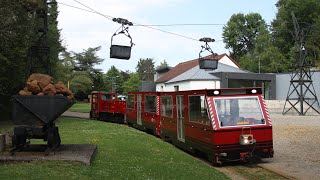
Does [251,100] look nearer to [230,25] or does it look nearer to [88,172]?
[88,172]

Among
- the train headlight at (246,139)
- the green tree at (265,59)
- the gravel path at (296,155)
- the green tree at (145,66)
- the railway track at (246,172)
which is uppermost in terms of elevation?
the green tree at (145,66)

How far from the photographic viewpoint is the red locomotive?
1441 inches

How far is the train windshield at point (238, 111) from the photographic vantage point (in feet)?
46.7

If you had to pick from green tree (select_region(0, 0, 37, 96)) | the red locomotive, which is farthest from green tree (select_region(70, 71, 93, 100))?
green tree (select_region(0, 0, 37, 96))

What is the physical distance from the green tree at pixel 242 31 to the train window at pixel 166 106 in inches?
3290

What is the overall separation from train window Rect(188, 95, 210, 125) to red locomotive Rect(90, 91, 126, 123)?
64.9ft

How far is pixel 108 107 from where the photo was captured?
3859 cm

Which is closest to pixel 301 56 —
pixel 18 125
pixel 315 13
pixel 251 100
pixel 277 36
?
pixel 251 100

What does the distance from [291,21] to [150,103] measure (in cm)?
6001

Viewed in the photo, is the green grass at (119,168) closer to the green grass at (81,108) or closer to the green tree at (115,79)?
the green grass at (81,108)

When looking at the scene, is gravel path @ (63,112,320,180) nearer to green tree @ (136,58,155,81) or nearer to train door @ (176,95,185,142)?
train door @ (176,95,185,142)

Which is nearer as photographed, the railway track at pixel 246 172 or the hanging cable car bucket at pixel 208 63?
the railway track at pixel 246 172

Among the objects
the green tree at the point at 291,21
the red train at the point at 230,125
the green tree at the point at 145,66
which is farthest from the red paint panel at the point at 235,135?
the green tree at the point at 145,66

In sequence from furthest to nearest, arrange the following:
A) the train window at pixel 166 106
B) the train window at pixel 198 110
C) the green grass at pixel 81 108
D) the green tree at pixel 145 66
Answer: the green tree at pixel 145 66 → the green grass at pixel 81 108 → the train window at pixel 166 106 → the train window at pixel 198 110
